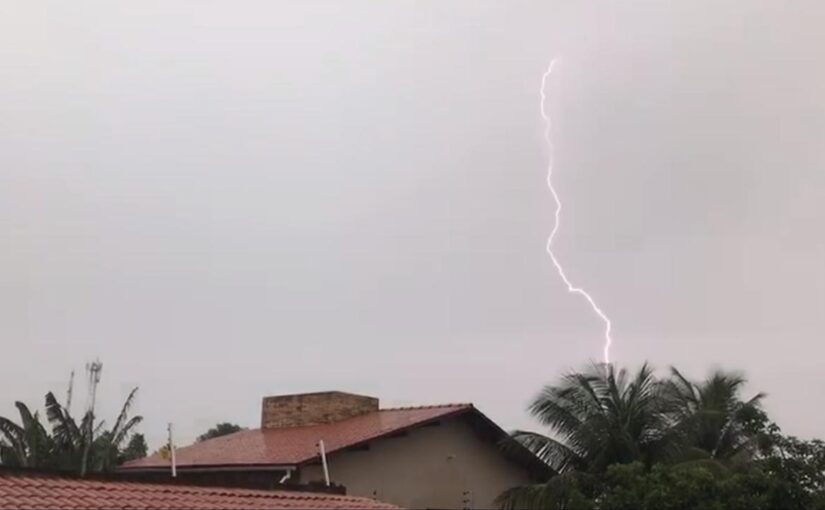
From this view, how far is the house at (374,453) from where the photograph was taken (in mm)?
14914

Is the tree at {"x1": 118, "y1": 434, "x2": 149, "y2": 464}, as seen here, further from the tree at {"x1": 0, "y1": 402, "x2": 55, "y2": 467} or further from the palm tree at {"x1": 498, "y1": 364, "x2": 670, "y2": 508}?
the palm tree at {"x1": 498, "y1": 364, "x2": 670, "y2": 508}

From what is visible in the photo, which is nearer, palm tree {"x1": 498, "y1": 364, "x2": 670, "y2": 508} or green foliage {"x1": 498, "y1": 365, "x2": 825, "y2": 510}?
green foliage {"x1": 498, "y1": 365, "x2": 825, "y2": 510}

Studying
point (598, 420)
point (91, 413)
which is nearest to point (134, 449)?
point (91, 413)

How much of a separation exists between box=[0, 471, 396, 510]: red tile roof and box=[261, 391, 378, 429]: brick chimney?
7.70m

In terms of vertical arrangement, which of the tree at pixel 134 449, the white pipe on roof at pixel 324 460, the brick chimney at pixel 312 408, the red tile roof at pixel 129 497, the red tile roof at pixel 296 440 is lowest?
the red tile roof at pixel 129 497

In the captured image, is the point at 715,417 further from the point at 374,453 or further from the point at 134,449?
the point at 134,449

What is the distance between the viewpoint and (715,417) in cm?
1789

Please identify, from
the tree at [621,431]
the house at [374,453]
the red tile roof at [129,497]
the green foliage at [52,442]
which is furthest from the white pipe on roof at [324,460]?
the green foliage at [52,442]

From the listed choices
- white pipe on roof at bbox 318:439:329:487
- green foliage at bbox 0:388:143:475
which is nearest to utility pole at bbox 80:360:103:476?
green foliage at bbox 0:388:143:475

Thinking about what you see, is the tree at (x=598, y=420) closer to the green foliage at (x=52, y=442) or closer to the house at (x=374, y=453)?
the house at (x=374, y=453)

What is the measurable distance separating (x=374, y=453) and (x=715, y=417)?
23.4ft

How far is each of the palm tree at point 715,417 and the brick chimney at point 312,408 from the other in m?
6.67

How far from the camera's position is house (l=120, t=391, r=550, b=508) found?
14914 mm

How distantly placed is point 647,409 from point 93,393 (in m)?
16.3
